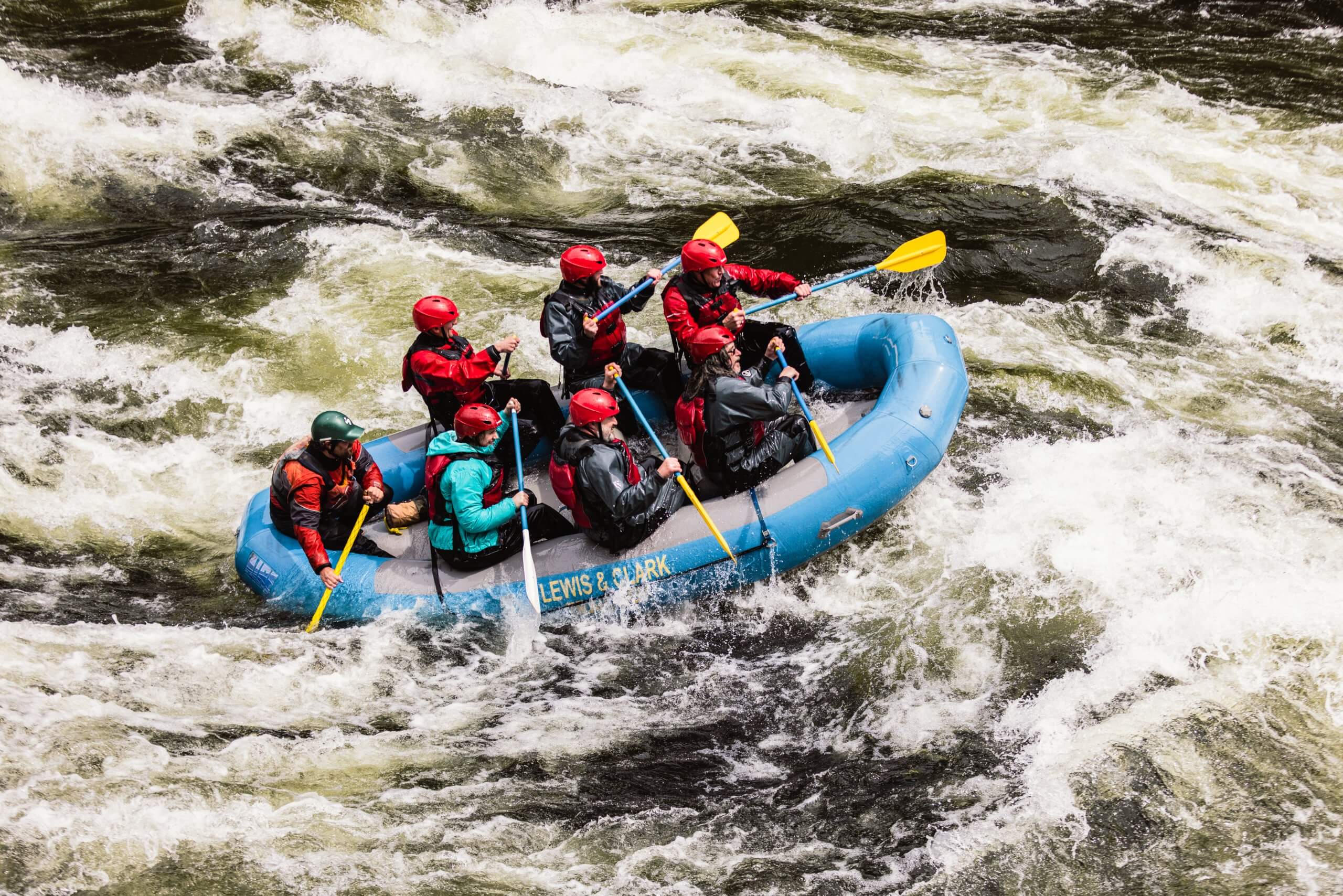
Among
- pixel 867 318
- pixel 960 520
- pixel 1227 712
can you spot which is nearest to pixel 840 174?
pixel 867 318

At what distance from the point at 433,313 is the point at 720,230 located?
2361 millimetres

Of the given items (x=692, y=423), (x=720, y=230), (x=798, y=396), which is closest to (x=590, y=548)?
(x=692, y=423)

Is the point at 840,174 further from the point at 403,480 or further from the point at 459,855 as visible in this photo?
the point at 459,855

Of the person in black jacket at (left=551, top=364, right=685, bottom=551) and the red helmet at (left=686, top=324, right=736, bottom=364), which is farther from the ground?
the red helmet at (left=686, top=324, right=736, bottom=364)

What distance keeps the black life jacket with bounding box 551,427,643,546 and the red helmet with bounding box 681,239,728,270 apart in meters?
1.39

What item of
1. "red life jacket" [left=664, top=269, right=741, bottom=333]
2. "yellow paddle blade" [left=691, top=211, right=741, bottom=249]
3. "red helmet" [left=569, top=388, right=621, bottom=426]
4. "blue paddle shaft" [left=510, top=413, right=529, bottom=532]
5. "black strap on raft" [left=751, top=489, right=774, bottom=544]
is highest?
"yellow paddle blade" [left=691, top=211, right=741, bottom=249]

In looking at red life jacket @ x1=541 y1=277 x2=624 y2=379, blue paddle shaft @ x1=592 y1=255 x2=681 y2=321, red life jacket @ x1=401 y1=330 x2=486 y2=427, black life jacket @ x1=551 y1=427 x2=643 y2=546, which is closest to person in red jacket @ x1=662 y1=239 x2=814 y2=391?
blue paddle shaft @ x1=592 y1=255 x2=681 y2=321

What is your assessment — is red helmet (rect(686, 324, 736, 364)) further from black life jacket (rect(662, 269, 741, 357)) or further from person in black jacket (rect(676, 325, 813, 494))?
black life jacket (rect(662, 269, 741, 357))

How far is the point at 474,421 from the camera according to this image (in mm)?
5820

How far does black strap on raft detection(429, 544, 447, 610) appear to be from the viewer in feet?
19.7

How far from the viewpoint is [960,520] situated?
21.9 ft

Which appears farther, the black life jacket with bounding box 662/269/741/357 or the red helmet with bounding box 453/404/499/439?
the black life jacket with bounding box 662/269/741/357

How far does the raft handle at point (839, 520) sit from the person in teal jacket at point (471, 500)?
146 centimetres

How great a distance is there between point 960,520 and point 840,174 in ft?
15.6
